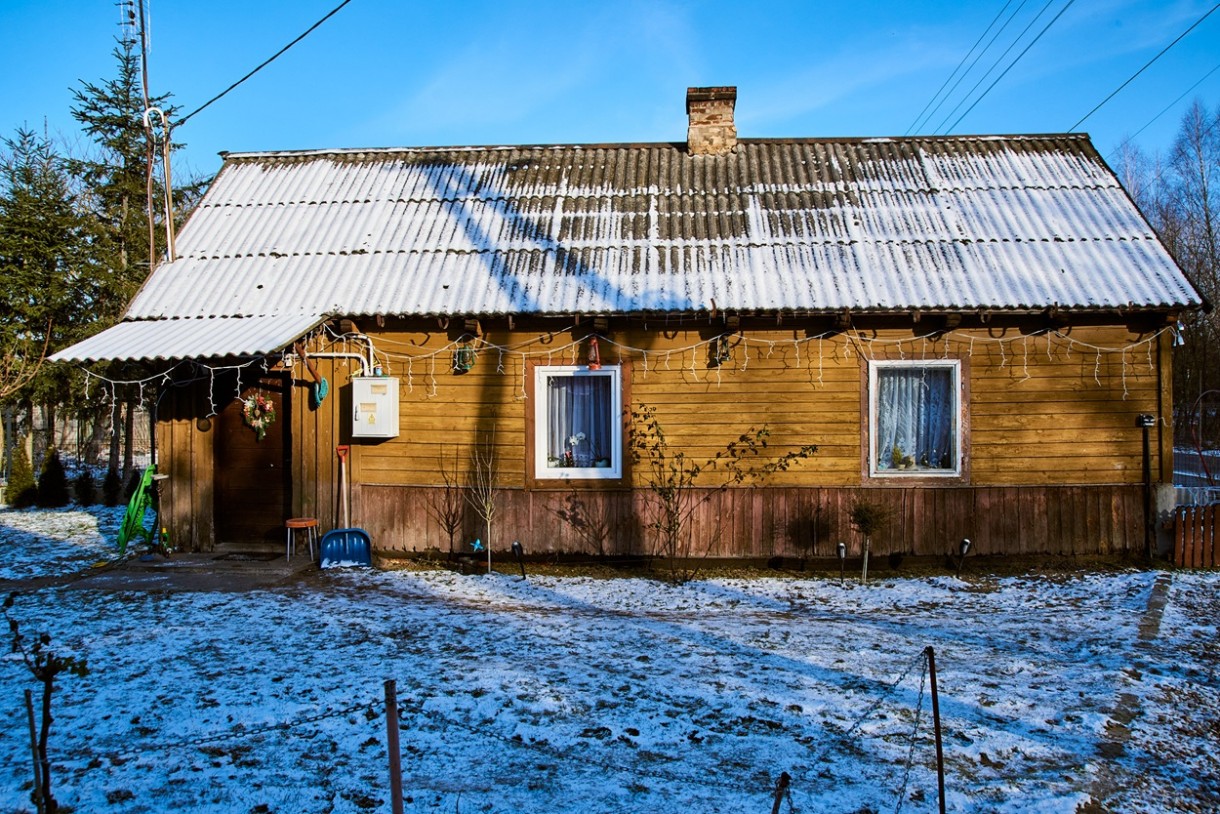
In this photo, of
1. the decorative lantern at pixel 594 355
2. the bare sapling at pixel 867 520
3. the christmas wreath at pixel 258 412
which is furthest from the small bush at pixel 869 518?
the christmas wreath at pixel 258 412

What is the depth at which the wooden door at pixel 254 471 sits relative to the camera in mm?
9508

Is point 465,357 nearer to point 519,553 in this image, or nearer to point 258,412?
point 519,553

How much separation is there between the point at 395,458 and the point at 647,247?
4106 millimetres

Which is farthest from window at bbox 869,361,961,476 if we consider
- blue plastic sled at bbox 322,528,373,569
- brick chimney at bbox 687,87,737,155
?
blue plastic sled at bbox 322,528,373,569

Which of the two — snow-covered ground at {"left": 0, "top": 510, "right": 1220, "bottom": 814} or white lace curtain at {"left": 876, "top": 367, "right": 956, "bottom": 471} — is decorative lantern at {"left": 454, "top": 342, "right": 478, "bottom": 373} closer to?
snow-covered ground at {"left": 0, "top": 510, "right": 1220, "bottom": 814}

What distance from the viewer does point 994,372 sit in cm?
886

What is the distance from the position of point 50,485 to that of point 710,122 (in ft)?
47.1

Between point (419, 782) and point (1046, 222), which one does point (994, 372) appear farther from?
point (419, 782)

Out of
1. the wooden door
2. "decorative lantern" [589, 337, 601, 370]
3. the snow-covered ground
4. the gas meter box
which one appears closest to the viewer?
the snow-covered ground

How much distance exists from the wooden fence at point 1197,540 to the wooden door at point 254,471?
10507 mm

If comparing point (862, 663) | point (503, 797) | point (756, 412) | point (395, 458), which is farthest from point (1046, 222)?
point (503, 797)

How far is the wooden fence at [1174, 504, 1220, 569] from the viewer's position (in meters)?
8.71

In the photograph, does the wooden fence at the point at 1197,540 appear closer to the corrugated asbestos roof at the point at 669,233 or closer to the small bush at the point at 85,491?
the corrugated asbestos roof at the point at 669,233

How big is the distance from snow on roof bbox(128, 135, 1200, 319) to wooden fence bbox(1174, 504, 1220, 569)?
2486mm
